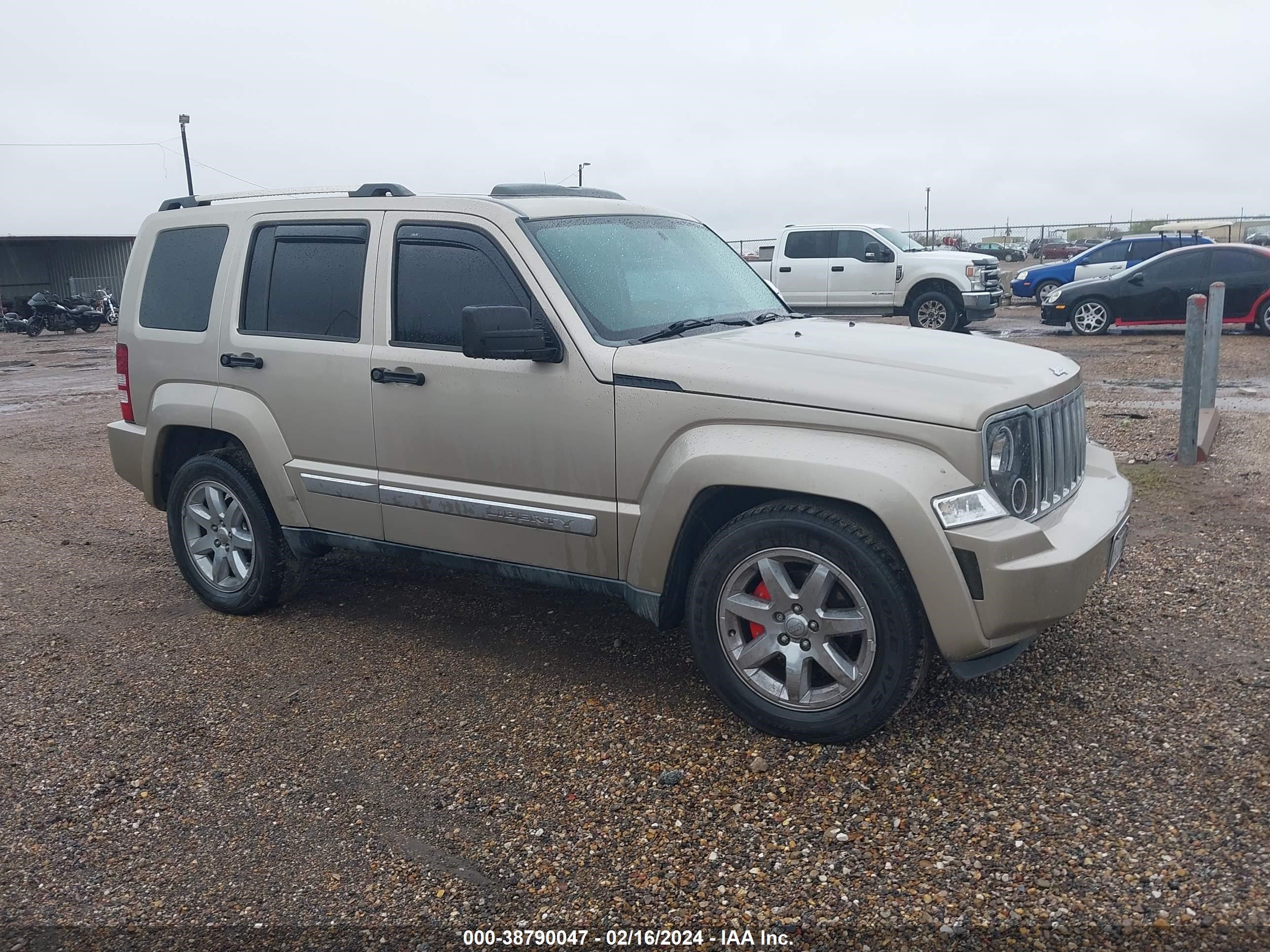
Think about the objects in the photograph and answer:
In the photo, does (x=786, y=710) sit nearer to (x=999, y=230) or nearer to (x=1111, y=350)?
(x=1111, y=350)

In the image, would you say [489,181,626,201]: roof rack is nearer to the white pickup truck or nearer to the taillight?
the taillight

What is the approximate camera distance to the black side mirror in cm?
389

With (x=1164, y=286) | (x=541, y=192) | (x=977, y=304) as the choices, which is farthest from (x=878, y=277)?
(x=541, y=192)

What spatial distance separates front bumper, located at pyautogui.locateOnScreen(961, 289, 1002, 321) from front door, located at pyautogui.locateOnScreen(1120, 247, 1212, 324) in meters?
2.11

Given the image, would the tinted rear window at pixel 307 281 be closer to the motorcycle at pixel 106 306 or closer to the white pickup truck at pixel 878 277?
the white pickup truck at pixel 878 277

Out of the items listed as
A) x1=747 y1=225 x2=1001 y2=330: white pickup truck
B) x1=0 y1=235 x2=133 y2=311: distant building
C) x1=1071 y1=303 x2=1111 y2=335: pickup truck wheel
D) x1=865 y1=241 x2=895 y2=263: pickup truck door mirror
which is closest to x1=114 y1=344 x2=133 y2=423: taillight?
x1=747 y1=225 x2=1001 y2=330: white pickup truck

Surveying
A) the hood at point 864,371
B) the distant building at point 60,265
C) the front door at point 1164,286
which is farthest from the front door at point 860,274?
the distant building at point 60,265

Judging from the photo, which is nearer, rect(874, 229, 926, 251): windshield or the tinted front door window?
the tinted front door window

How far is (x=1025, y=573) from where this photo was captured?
3408 millimetres

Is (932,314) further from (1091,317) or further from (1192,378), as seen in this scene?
(1192,378)

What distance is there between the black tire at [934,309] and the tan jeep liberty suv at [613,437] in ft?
44.2

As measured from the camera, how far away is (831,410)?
358cm

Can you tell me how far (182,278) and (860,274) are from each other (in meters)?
14.5

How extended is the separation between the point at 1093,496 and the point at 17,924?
3.84 m
